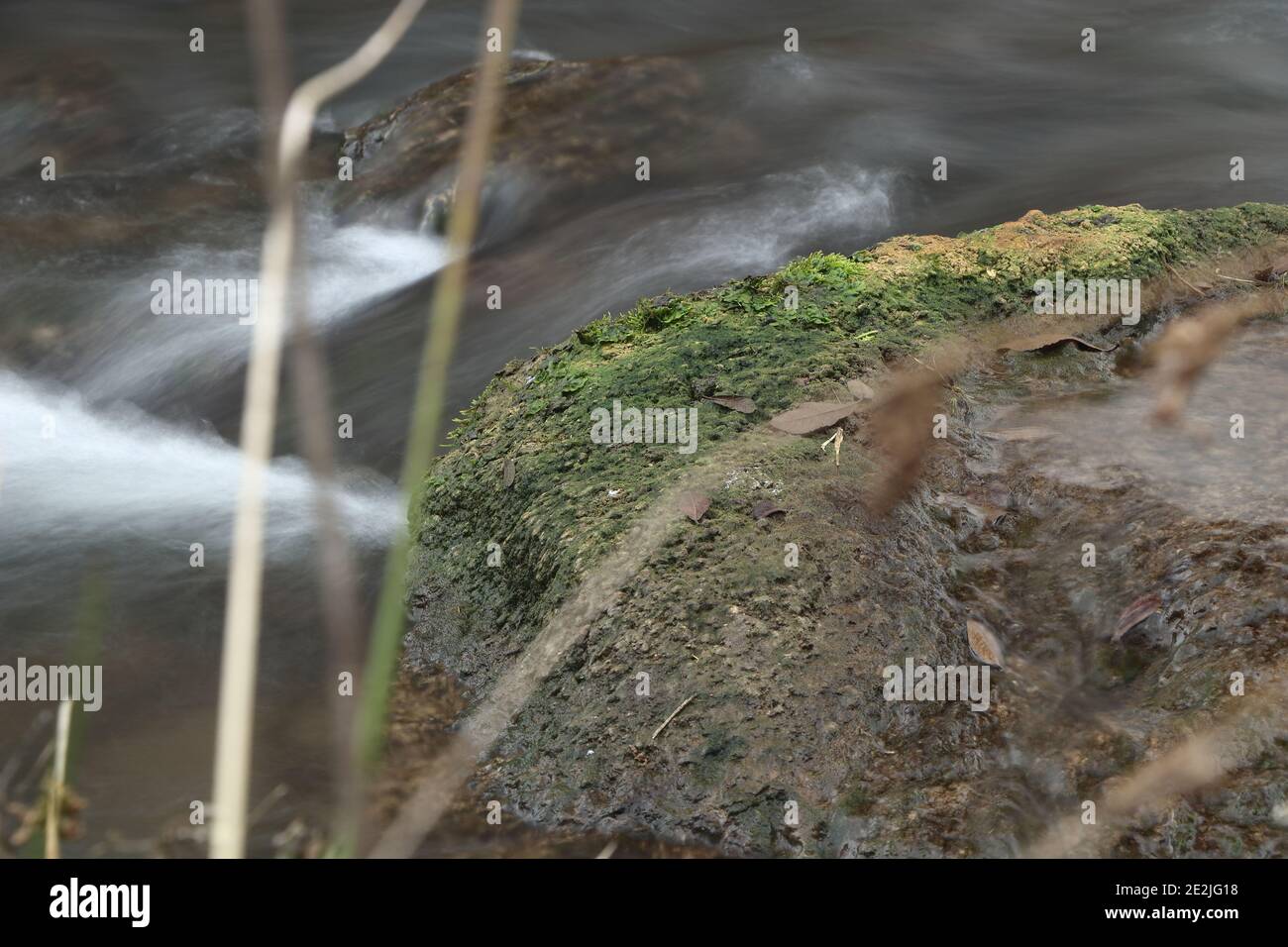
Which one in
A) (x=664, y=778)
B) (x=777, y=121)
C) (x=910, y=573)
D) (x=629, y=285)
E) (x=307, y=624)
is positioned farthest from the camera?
(x=777, y=121)

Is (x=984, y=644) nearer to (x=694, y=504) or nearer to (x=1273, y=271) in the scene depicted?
(x=694, y=504)

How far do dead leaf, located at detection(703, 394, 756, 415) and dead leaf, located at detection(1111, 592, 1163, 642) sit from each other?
56.4 inches

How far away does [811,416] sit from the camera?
4.29 m

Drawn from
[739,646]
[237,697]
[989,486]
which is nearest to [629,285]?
[989,486]

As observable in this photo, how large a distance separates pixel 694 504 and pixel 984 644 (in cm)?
100

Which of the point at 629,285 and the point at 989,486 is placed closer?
the point at 989,486

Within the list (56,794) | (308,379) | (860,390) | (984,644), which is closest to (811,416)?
(860,390)

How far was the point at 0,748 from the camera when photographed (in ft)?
13.0

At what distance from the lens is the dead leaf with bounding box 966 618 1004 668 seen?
11.7ft

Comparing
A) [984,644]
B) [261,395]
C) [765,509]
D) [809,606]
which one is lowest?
[261,395]

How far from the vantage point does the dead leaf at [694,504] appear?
12.8ft

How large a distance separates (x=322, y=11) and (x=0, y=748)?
31.4ft

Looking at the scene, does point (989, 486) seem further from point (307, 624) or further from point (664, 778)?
point (307, 624)

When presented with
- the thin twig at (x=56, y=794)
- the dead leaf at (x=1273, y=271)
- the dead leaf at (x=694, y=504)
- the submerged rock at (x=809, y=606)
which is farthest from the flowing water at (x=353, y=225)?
the thin twig at (x=56, y=794)
